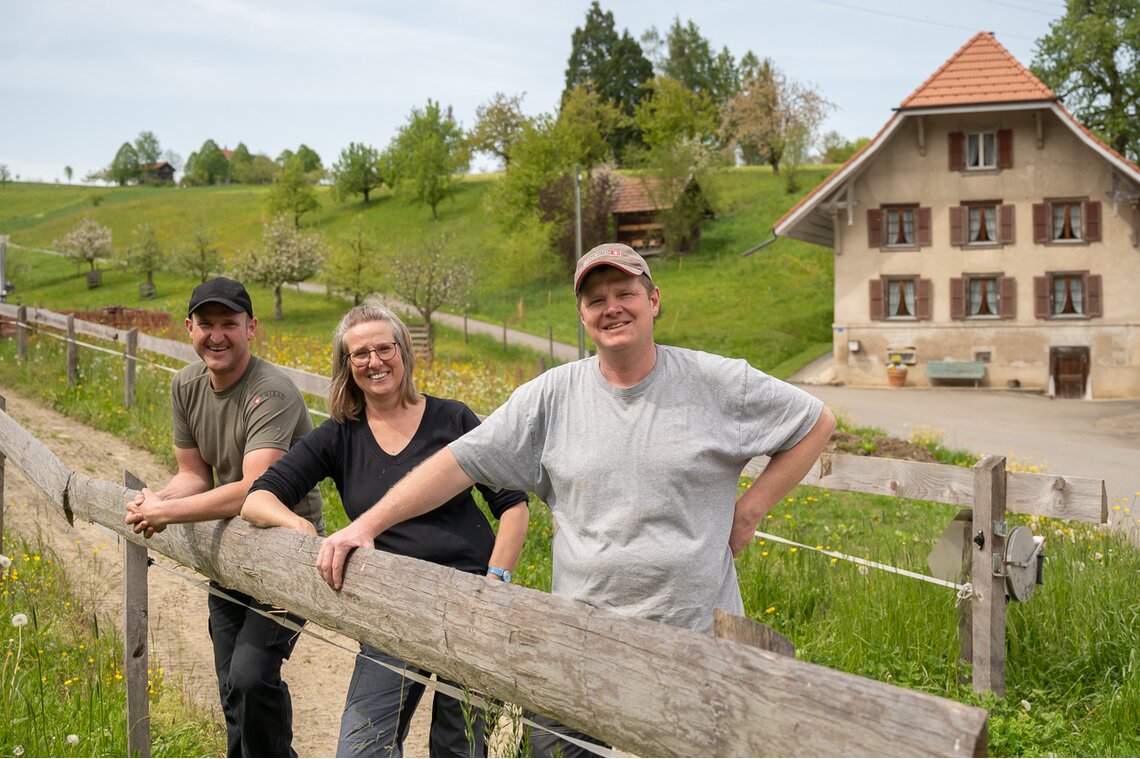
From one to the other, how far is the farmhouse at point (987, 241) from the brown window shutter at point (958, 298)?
1.1 inches

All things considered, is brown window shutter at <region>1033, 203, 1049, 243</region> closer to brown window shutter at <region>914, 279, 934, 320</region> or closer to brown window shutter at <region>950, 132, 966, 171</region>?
brown window shutter at <region>950, 132, 966, 171</region>

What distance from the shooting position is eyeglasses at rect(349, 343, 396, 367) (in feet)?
12.1

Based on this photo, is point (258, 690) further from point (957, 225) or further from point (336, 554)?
point (957, 225)

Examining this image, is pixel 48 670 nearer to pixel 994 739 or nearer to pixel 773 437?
pixel 773 437

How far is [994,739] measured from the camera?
4.73 meters

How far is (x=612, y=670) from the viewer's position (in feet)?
6.61

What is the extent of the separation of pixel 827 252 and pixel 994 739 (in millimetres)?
38817

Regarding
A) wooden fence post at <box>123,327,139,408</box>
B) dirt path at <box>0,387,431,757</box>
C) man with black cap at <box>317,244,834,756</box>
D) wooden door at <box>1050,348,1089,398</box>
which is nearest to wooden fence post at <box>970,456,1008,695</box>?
man with black cap at <box>317,244,834,756</box>

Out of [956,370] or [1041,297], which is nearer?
[1041,297]

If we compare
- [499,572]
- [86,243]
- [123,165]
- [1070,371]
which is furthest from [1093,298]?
[123,165]

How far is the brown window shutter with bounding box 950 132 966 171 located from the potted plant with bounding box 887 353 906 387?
557 cm

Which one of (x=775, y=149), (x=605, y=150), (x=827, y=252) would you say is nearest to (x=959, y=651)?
(x=827, y=252)

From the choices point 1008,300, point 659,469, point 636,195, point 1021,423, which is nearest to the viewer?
point 659,469

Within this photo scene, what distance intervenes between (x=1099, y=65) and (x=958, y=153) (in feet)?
75.3
